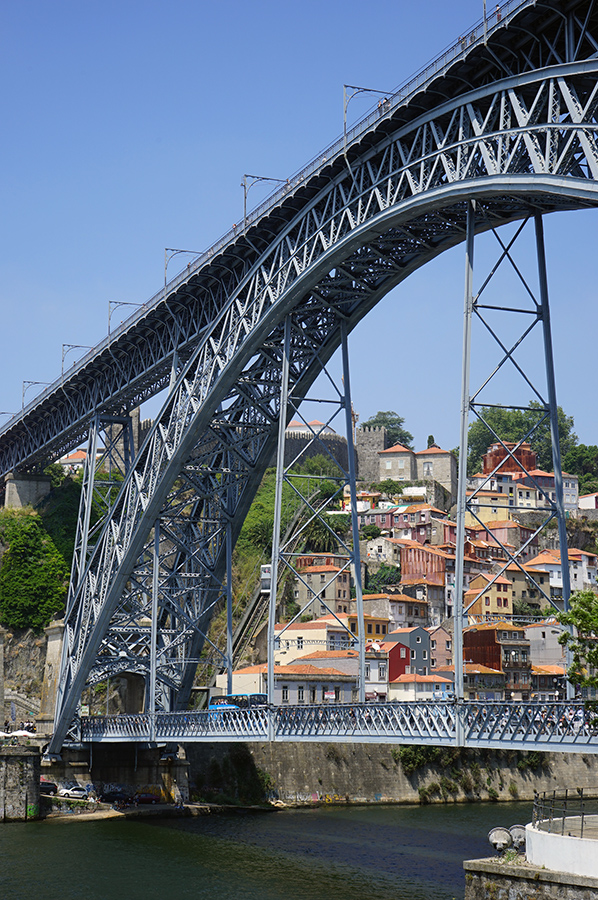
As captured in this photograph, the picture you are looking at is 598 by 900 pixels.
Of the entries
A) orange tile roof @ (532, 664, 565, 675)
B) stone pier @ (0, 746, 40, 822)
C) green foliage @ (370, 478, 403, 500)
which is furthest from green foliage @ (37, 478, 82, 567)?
green foliage @ (370, 478, 403, 500)

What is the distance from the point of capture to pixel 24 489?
216ft

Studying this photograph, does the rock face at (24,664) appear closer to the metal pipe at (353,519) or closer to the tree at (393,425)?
the metal pipe at (353,519)

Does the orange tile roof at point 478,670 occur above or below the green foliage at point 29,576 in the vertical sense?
below

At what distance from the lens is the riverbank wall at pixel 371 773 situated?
1924 inches

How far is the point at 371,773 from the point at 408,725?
89.8 ft

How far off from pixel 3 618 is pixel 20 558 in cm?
349

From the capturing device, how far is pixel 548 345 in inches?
1029

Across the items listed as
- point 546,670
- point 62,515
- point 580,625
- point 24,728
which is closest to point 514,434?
point 546,670

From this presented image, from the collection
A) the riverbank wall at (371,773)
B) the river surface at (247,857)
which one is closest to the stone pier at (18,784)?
the river surface at (247,857)

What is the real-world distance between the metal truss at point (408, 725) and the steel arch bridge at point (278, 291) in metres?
6.29

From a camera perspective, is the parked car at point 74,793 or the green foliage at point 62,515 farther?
the green foliage at point 62,515

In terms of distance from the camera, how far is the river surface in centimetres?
2894

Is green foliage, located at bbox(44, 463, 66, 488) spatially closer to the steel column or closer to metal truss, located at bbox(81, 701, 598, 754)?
metal truss, located at bbox(81, 701, 598, 754)

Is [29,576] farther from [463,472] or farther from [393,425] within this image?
[393,425]
